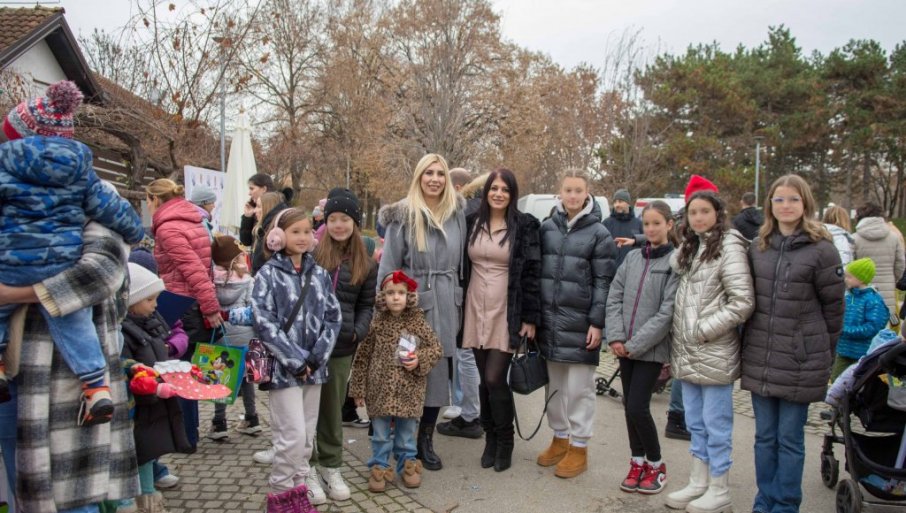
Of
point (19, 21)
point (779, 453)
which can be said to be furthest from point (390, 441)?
point (19, 21)

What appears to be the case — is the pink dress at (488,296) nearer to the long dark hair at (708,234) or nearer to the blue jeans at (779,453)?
the long dark hair at (708,234)

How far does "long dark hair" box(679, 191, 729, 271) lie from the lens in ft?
13.1

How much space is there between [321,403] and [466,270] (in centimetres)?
141

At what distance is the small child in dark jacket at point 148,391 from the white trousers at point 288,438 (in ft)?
1.67

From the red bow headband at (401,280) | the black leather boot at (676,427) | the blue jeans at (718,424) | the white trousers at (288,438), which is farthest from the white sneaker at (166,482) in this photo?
the black leather boot at (676,427)

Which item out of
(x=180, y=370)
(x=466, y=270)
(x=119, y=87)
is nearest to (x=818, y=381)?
(x=466, y=270)

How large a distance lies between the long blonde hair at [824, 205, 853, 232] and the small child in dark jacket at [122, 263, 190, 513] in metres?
7.42

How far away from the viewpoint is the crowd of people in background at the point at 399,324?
103 inches

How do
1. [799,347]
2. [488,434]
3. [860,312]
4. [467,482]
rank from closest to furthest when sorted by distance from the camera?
[799,347] < [467,482] < [488,434] < [860,312]

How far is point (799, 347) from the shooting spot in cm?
362

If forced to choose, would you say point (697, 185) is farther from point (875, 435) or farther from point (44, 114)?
point (44, 114)

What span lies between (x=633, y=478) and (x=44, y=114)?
403 centimetres

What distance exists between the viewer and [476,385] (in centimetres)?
556

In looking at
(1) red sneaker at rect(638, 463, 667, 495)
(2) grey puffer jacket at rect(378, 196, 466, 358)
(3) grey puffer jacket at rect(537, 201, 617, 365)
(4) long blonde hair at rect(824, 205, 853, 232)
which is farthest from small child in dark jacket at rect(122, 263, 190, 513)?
(4) long blonde hair at rect(824, 205, 853, 232)
